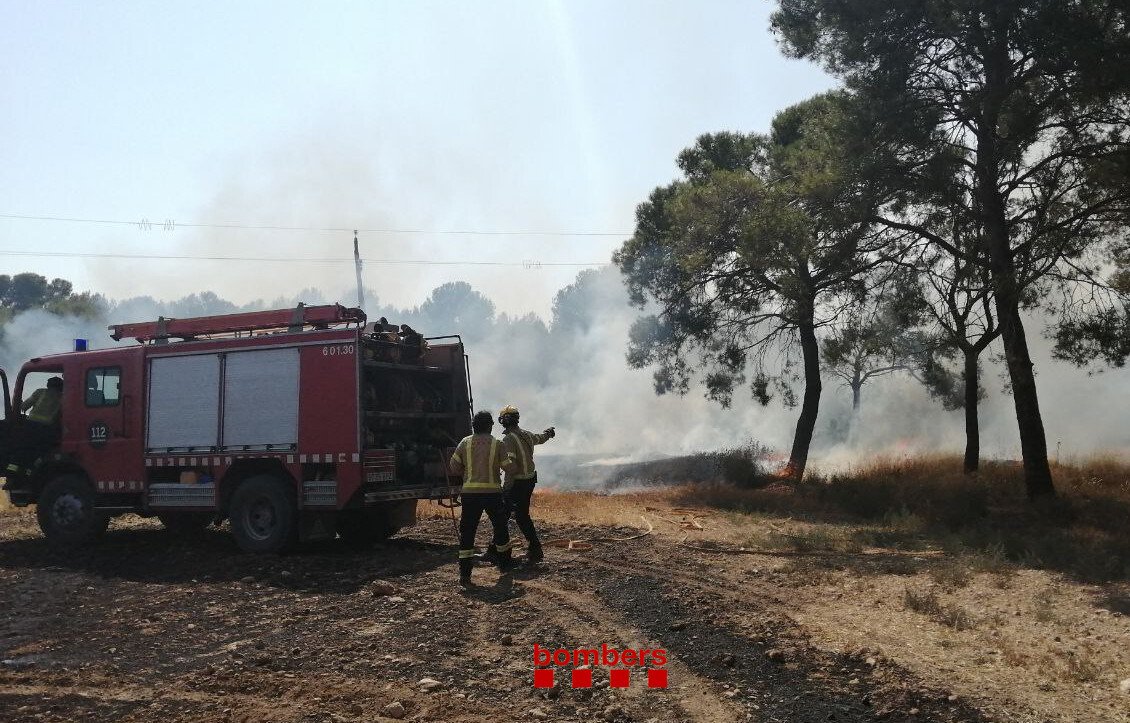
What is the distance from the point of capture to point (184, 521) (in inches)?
470

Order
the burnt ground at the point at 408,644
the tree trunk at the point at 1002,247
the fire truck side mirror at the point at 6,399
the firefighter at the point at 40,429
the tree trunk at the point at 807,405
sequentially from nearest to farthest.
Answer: the burnt ground at the point at 408,644
the firefighter at the point at 40,429
the fire truck side mirror at the point at 6,399
the tree trunk at the point at 1002,247
the tree trunk at the point at 807,405

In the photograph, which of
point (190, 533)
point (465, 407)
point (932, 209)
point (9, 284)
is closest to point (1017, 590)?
point (465, 407)

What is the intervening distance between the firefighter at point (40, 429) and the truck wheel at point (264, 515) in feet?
11.1

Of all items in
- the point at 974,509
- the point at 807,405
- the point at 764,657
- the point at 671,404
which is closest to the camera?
the point at 764,657

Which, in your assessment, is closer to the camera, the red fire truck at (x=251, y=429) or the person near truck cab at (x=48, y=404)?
the red fire truck at (x=251, y=429)

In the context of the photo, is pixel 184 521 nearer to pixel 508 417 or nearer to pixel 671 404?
pixel 508 417

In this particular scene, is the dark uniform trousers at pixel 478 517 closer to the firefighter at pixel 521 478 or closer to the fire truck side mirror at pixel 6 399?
the firefighter at pixel 521 478

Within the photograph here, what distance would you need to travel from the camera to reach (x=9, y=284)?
67.3 metres

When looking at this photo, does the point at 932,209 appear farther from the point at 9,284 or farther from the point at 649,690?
the point at 9,284

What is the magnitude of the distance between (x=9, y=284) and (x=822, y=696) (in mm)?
77762

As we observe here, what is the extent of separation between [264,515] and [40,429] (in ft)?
13.0

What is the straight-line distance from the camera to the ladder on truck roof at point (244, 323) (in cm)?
1067

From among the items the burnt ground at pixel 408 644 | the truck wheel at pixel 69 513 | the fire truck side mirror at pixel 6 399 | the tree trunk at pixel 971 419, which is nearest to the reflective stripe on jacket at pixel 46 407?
the fire truck side mirror at pixel 6 399

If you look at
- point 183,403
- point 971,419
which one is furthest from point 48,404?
point 971,419
